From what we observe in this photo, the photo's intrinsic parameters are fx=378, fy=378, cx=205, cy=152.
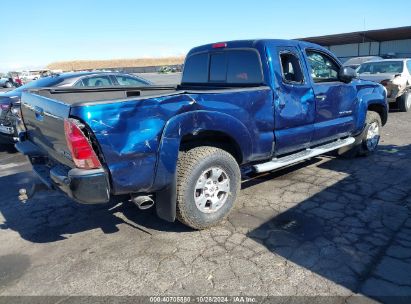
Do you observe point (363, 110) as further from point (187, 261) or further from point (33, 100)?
point (33, 100)

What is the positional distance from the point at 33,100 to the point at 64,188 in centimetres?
125

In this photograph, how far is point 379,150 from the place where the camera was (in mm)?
7227

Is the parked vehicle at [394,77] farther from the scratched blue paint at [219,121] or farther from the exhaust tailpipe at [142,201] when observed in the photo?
the exhaust tailpipe at [142,201]

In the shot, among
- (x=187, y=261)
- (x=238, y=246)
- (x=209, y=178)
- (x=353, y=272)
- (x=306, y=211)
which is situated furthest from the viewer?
(x=306, y=211)

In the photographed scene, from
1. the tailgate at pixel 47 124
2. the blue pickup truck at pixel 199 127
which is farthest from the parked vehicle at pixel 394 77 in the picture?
the tailgate at pixel 47 124

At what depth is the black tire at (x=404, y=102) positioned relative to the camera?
1169 cm

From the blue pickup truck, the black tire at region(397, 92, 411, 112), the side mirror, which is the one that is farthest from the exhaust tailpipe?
the black tire at region(397, 92, 411, 112)

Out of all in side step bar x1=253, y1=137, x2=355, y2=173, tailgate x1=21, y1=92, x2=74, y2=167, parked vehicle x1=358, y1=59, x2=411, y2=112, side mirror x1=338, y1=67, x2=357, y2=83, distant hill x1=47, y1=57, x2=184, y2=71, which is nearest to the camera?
tailgate x1=21, y1=92, x2=74, y2=167

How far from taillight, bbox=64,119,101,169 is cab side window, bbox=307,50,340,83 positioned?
3.35m

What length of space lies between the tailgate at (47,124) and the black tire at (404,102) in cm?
1095

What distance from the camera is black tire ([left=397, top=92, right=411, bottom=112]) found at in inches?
460

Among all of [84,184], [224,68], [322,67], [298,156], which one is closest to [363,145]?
[322,67]

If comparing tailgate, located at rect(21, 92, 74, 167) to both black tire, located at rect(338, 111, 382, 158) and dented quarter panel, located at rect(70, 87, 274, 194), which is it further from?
black tire, located at rect(338, 111, 382, 158)

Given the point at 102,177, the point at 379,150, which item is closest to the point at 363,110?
the point at 379,150
